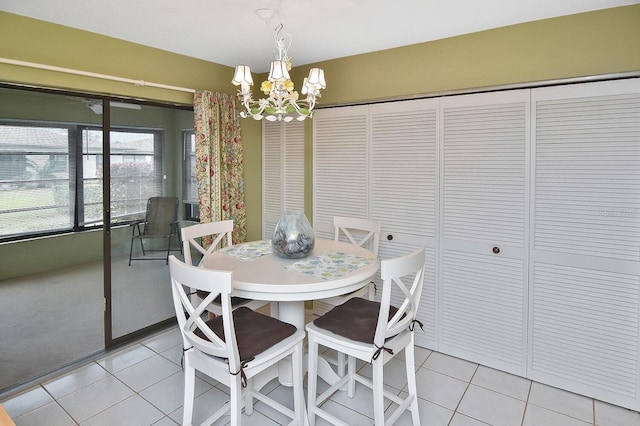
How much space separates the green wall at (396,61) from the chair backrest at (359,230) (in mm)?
639

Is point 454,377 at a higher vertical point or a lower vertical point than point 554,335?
lower

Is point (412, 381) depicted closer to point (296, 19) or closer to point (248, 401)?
point (248, 401)

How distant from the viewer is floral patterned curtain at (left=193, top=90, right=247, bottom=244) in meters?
3.28

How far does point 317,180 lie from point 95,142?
1.85 meters

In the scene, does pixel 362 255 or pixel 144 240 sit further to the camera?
pixel 144 240

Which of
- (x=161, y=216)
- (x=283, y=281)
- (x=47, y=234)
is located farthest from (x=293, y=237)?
(x=47, y=234)

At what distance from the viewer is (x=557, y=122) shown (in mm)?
2402

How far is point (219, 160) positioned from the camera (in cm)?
344

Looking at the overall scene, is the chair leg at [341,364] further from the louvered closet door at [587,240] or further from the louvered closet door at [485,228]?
the louvered closet door at [587,240]

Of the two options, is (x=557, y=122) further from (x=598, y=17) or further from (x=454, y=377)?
(x=454, y=377)

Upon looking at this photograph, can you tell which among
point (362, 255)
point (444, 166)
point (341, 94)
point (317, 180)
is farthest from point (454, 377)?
point (341, 94)

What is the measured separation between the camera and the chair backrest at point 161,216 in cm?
324

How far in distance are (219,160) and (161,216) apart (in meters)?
0.72

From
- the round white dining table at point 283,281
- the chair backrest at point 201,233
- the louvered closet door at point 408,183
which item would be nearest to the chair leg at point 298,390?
the round white dining table at point 283,281
